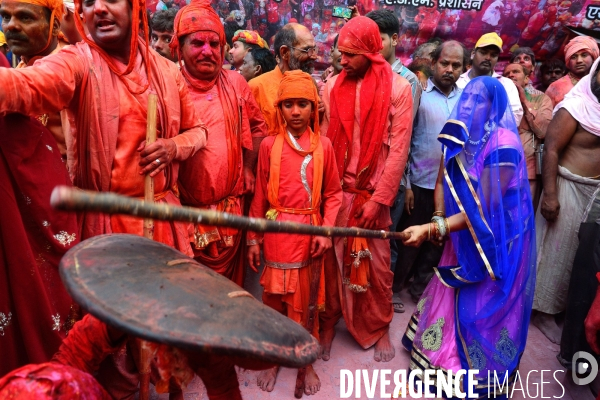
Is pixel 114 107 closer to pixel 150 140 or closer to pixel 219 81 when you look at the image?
pixel 150 140

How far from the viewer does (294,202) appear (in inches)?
117

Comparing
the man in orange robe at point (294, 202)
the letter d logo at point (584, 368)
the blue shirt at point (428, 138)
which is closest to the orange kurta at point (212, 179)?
the man in orange robe at point (294, 202)

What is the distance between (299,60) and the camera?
3895 mm

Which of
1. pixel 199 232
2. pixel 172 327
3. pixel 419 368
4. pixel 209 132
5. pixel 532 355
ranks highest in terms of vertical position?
pixel 172 327

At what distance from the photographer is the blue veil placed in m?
2.66

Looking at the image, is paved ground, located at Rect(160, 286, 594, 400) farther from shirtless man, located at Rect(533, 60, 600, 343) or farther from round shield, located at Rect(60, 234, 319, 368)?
round shield, located at Rect(60, 234, 319, 368)

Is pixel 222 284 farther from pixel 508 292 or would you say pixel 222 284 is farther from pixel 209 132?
pixel 508 292

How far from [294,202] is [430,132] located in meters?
1.78

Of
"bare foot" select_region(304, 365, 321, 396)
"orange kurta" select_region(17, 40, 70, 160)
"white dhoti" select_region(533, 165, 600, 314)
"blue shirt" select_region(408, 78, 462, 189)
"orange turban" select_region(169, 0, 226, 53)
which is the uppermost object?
"orange turban" select_region(169, 0, 226, 53)

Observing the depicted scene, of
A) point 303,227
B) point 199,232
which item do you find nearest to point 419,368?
point 199,232

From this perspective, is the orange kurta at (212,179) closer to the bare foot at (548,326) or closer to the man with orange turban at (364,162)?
the man with orange turban at (364,162)

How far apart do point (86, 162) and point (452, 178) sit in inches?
87.2

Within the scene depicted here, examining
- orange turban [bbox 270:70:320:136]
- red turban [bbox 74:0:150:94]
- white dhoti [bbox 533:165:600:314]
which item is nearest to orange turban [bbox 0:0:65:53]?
red turban [bbox 74:0:150:94]

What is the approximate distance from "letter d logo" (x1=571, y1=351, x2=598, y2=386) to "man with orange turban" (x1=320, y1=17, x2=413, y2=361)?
1341 mm
